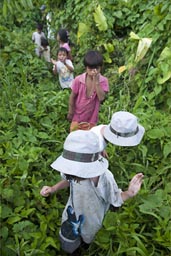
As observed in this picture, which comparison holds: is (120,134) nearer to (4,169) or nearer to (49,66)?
(4,169)

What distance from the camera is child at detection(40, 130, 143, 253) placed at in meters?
2.03

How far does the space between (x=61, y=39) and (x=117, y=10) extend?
1034mm

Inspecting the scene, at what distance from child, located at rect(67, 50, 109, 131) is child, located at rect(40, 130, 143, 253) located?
1158mm

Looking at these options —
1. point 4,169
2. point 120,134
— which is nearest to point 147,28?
point 120,134

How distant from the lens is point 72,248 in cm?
238

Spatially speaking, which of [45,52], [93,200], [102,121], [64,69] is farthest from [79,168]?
[45,52]

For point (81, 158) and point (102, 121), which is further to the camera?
point (102, 121)

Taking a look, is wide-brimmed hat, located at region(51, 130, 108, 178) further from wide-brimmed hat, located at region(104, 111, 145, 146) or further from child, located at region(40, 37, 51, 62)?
child, located at region(40, 37, 51, 62)

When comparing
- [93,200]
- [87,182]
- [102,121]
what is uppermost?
[87,182]

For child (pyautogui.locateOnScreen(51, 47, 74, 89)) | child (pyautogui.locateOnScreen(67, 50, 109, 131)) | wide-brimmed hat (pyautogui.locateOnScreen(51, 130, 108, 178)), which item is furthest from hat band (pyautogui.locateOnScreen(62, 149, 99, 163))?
child (pyautogui.locateOnScreen(51, 47, 74, 89))

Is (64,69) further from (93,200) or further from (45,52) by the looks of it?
(93,200)

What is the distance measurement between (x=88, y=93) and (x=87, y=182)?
1.40 m

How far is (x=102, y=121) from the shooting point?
384 cm

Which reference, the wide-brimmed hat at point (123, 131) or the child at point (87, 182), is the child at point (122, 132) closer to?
the wide-brimmed hat at point (123, 131)
